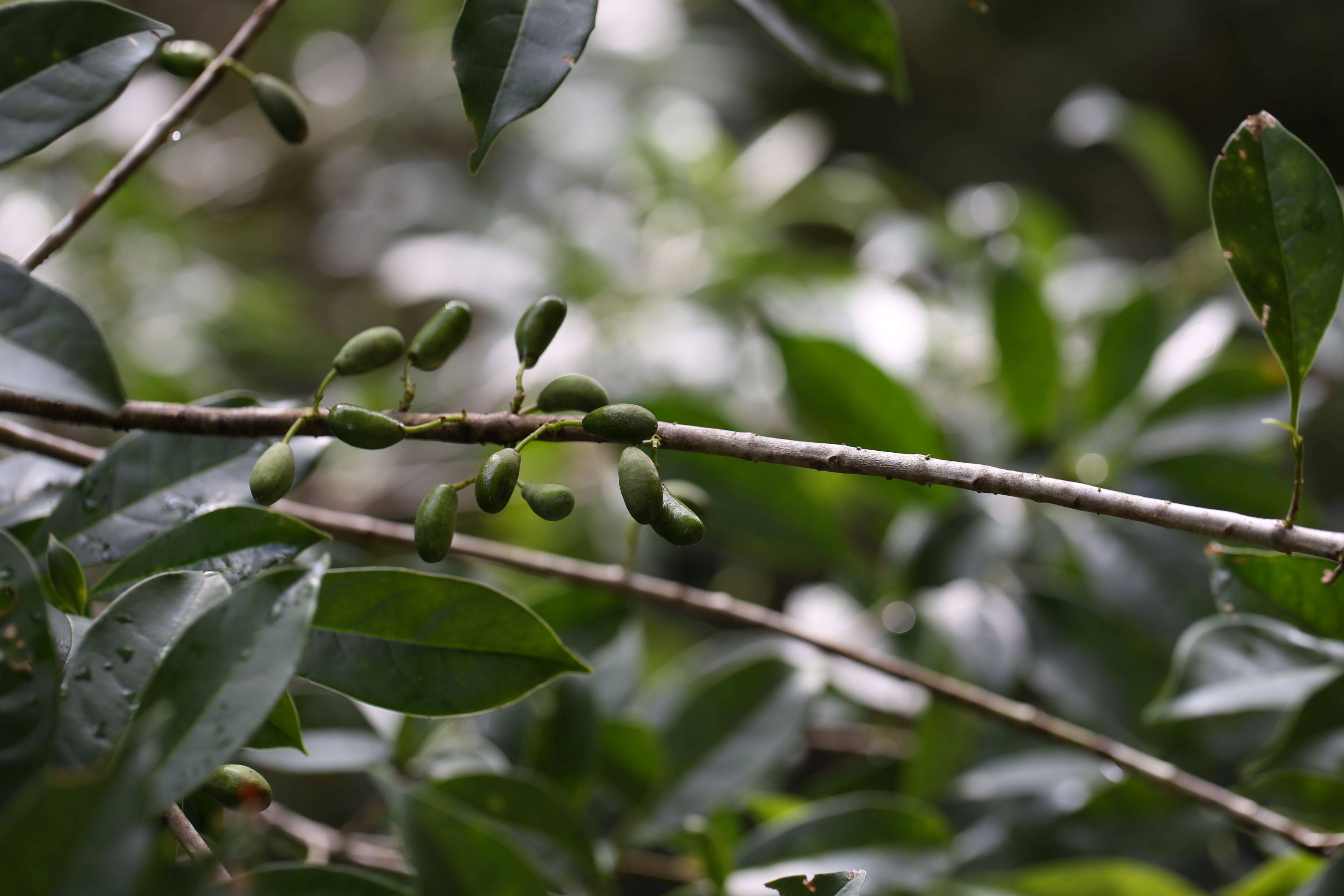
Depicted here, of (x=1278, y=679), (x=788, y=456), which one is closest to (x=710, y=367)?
(x=1278, y=679)

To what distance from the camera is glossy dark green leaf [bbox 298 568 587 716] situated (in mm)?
380

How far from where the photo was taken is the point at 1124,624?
0.76m

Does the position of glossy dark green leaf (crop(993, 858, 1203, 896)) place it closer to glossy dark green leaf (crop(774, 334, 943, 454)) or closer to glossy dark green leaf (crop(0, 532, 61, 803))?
glossy dark green leaf (crop(774, 334, 943, 454))

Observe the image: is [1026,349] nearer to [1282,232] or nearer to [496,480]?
[1282,232]

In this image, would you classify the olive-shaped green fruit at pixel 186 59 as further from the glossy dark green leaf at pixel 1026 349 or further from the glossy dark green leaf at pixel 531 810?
the glossy dark green leaf at pixel 1026 349

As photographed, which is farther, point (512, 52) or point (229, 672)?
point (512, 52)

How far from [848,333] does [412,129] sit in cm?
155

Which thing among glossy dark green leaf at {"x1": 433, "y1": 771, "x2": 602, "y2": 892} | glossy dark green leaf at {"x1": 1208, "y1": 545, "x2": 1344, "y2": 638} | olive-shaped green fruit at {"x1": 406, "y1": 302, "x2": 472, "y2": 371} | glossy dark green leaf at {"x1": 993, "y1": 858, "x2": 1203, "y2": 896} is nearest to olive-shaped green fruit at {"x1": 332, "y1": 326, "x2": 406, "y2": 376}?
olive-shaped green fruit at {"x1": 406, "y1": 302, "x2": 472, "y2": 371}

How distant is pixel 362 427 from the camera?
339 millimetres

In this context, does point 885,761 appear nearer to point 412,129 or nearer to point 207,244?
point 207,244

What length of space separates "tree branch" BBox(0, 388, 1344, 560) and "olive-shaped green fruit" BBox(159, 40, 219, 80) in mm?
188

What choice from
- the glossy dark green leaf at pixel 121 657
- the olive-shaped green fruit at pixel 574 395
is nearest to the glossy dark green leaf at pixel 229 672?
the glossy dark green leaf at pixel 121 657

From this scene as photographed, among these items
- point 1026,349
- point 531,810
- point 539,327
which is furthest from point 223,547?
point 1026,349

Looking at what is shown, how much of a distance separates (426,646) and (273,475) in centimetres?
10
